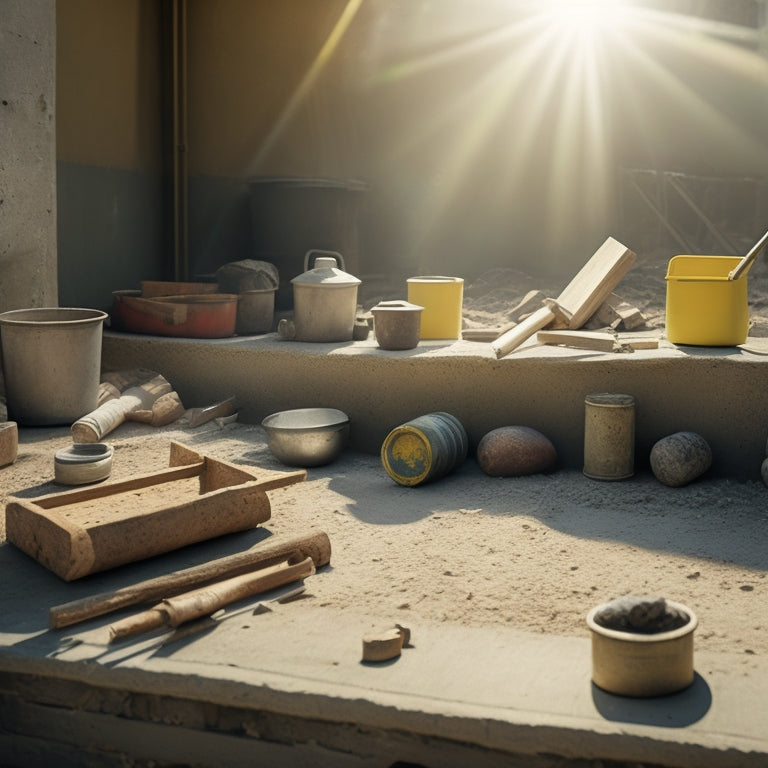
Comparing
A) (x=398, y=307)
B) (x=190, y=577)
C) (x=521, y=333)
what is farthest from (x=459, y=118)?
(x=190, y=577)

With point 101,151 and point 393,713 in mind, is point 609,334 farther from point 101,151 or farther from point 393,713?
point 101,151

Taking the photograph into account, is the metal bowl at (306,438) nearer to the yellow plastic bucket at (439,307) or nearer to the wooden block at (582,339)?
the yellow plastic bucket at (439,307)

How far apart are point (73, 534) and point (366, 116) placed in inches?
243

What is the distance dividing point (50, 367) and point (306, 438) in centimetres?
171

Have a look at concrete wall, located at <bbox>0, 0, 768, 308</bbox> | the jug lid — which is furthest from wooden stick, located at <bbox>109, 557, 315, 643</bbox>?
concrete wall, located at <bbox>0, 0, 768, 308</bbox>

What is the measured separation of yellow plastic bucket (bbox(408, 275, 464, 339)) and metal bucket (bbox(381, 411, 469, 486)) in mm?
1292

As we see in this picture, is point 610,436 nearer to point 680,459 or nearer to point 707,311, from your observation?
point 680,459

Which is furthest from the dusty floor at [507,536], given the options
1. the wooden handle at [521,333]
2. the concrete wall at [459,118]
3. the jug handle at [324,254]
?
the concrete wall at [459,118]

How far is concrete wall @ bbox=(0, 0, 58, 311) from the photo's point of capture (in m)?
5.89

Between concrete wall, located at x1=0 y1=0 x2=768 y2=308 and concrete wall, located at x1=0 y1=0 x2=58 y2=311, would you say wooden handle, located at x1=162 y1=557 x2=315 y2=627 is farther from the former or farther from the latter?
concrete wall, located at x1=0 y1=0 x2=768 y2=308

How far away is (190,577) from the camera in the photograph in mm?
3535

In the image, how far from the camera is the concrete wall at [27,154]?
232 inches

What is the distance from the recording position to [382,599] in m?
3.58

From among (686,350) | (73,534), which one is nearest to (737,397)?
(686,350)
